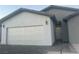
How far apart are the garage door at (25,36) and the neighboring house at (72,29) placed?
0.94m

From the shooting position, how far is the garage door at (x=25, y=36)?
157 inches

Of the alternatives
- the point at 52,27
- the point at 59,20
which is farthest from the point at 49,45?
the point at 59,20

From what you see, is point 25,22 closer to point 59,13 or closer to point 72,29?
point 59,13

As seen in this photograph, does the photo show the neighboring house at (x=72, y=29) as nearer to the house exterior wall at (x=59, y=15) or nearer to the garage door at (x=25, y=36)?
the house exterior wall at (x=59, y=15)

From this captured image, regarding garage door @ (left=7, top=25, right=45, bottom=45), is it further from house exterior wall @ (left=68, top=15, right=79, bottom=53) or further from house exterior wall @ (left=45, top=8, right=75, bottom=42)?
house exterior wall @ (left=68, top=15, right=79, bottom=53)

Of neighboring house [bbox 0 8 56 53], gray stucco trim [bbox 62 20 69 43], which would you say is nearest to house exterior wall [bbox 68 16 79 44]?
gray stucco trim [bbox 62 20 69 43]

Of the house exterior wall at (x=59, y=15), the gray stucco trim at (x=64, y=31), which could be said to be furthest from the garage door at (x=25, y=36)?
the gray stucco trim at (x=64, y=31)

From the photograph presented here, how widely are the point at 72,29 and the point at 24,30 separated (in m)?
1.72

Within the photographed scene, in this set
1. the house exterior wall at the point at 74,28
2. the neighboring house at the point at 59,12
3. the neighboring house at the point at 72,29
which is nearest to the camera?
the neighboring house at the point at 59,12

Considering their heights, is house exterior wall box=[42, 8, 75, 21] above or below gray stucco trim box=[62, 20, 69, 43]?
above

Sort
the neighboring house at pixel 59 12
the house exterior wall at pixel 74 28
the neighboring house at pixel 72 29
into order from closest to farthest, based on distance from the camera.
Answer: the neighboring house at pixel 59 12 → the neighboring house at pixel 72 29 → the house exterior wall at pixel 74 28

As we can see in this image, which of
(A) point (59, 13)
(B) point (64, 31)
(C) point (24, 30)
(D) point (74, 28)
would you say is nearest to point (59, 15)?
(A) point (59, 13)

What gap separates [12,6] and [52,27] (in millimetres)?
1439

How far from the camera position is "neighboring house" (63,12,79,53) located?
4258mm
